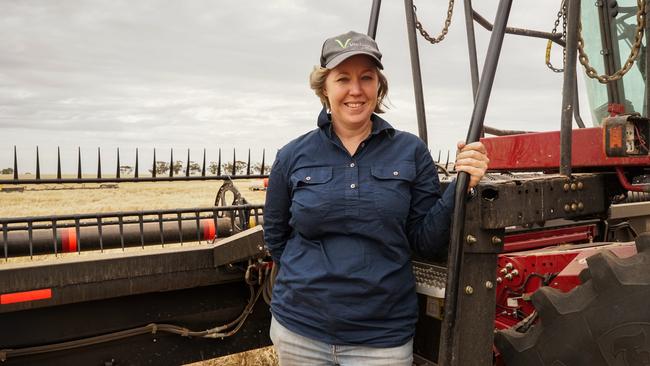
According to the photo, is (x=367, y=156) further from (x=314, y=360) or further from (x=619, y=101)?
(x=619, y=101)

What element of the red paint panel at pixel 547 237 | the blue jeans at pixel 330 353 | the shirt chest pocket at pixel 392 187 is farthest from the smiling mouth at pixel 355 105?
the red paint panel at pixel 547 237

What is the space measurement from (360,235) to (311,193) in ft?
0.74

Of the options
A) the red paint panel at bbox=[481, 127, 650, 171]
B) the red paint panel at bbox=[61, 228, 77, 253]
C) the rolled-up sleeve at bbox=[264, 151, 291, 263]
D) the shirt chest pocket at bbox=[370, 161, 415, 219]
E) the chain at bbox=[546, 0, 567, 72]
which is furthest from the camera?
the chain at bbox=[546, 0, 567, 72]

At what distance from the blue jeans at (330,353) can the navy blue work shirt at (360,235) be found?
0.09ft

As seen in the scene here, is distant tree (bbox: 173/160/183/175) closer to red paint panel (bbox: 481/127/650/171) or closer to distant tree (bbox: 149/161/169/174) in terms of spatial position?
distant tree (bbox: 149/161/169/174)

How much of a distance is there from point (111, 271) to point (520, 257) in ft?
6.66

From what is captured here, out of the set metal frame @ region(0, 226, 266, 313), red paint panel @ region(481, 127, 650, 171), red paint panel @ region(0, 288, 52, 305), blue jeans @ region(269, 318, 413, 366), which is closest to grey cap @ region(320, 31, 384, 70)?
blue jeans @ region(269, 318, 413, 366)

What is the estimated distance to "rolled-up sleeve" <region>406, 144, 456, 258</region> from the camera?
72.2 inches

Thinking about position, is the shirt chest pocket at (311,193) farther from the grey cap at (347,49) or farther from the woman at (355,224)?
the grey cap at (347,49)

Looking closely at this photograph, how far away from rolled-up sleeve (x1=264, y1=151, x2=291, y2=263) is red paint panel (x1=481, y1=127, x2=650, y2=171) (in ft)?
4.43

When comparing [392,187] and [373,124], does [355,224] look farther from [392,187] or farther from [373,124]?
[373,124]

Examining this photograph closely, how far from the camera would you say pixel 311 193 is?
186 cm

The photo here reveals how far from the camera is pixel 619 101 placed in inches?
139

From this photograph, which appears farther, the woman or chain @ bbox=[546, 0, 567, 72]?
chain @ bbox=[546, 0, 567, 72]
